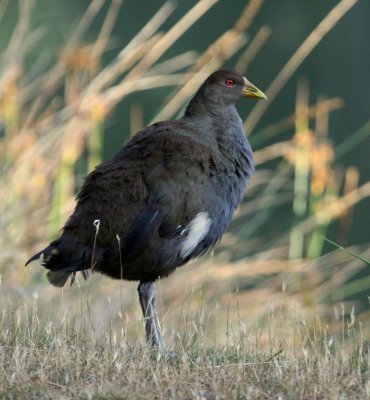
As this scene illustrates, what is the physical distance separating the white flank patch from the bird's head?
84 cm

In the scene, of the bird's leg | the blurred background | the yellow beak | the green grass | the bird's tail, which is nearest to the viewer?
the green grass

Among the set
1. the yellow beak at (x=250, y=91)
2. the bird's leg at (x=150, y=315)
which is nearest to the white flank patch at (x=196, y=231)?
the bird's leg at (x=150, y=315)

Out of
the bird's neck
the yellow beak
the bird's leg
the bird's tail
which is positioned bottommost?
the bird's leg

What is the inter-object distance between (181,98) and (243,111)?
19.9 feet

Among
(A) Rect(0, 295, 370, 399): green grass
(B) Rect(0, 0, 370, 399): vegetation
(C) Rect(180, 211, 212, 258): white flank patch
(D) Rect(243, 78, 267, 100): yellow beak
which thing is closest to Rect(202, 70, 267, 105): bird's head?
(D) Rect(243, 78, 267, 100): yellow beak

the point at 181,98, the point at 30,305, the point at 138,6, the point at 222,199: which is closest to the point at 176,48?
the point at 138,6

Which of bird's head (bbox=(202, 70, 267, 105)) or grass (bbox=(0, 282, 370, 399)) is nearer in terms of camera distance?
grass (bbox=(0, 282, 370, 399))

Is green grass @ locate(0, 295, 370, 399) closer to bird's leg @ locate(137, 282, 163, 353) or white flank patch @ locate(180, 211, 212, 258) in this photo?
bird's leg @ locate(137, 282, 163, 353)

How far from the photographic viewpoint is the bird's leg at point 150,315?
5.89m

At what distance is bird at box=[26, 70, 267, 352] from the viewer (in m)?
5.95

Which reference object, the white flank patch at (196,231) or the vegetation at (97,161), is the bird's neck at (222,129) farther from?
the vegetation at (97,161)

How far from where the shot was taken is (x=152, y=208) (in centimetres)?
593

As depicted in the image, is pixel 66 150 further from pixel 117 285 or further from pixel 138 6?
pixel 138 6

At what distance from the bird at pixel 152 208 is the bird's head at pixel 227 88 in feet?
1.39
